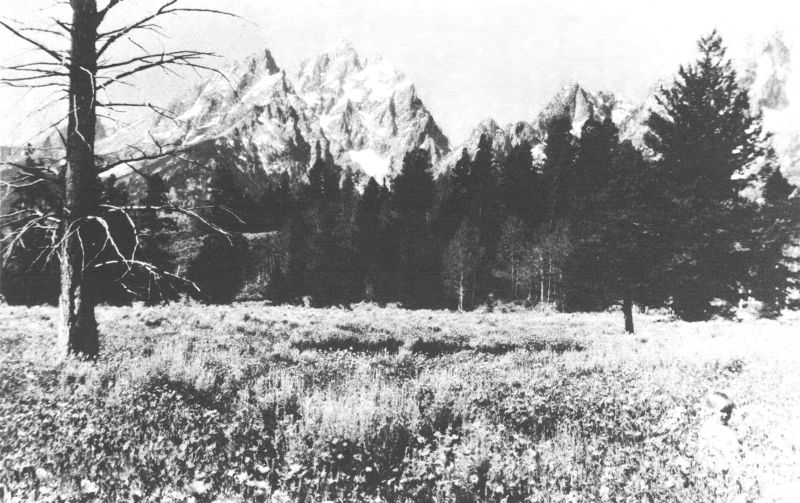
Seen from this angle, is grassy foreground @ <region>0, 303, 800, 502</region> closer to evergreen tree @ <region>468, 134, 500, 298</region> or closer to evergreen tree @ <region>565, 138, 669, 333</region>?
evergreen tree @ <region>565, 138, 669, 333</region>

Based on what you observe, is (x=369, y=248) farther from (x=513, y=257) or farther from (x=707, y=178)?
(x=707, y=178)

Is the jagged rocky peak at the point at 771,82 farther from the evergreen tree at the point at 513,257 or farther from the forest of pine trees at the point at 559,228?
the evergreen tree at the point at 513,257

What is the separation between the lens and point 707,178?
21188 mm

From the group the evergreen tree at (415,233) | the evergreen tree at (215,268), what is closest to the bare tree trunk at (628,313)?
the evergreen tree at (415,233)

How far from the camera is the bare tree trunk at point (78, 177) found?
22.9 ft

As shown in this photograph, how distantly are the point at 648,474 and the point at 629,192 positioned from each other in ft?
55.3

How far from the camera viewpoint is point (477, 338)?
15.0 m

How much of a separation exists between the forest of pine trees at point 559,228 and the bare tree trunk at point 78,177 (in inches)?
37.3

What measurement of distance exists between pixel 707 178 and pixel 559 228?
2105cm

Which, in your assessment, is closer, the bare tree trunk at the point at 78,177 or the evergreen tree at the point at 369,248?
the bare tree trunk at the point at 78,177

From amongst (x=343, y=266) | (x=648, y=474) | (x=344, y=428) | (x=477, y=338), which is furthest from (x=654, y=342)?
(x=343, y=266)

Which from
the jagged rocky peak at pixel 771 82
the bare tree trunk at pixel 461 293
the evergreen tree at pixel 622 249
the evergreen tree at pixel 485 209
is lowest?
the bare tree trunk at pixel 461 293

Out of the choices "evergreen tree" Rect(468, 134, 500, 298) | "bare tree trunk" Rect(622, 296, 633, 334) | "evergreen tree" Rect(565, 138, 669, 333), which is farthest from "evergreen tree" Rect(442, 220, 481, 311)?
"bare tree trunk" Rect(622, 296, 633, 334)

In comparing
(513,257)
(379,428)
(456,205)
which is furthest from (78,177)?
(456,205)
